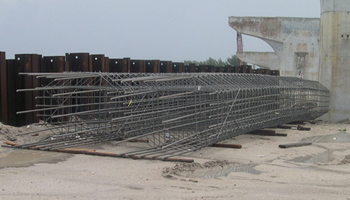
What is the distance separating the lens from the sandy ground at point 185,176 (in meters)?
6.88

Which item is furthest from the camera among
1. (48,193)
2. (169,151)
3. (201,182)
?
(169,151)

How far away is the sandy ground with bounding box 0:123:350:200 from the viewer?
6.88 m

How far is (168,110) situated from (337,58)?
41.4 ft

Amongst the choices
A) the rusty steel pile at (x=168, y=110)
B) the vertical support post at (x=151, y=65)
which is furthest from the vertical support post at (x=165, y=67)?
the rusty steel pile at (x=168, y=110)

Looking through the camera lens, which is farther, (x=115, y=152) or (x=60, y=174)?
(x=115, y=152)

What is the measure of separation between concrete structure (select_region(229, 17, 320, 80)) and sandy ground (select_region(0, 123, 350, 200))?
96.5 feet

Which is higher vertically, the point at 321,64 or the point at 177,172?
the point at 321,64

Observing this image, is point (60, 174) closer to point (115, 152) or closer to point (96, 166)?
point (96, 166)

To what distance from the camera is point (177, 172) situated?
842 centimetres

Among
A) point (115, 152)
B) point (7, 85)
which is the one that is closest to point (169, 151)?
point (115, 152)

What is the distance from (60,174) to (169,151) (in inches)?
129

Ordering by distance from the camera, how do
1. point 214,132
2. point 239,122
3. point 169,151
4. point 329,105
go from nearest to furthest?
point 169,151 → point 214,132 → point 239,122 → point 329,105

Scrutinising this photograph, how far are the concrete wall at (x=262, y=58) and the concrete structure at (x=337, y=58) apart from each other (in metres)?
28.5

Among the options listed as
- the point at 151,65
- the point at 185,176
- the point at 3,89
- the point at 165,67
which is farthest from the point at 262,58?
the point at 185,176
